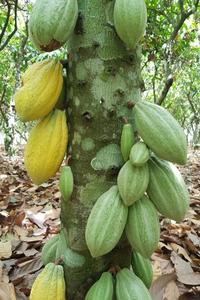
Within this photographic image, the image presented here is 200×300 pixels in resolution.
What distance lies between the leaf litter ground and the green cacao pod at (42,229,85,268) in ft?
0.94

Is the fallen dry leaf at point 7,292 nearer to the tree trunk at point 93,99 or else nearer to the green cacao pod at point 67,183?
the tree trunk at point 93,99

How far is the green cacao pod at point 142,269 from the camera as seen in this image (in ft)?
3.93

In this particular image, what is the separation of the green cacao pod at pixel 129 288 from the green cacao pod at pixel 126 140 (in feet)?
1.07

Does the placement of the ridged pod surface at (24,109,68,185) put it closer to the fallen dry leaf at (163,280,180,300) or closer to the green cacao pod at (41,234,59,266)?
the green cacao pod at (41,234,59,266)

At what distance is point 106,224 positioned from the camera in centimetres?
97

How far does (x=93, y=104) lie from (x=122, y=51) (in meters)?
0.16

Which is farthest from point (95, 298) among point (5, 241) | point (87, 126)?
point (5, 241)

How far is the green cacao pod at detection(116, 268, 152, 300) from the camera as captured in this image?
1.04 metres

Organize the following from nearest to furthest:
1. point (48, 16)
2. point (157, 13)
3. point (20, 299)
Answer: point (48, 16)
point (20, 299)
point (157, 13)

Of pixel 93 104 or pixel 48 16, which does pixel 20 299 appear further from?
pixel 48 16

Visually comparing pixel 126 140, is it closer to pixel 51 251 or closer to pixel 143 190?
pixel 143 190

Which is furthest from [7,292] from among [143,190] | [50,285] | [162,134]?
[162,134]

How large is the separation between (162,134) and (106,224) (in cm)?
25

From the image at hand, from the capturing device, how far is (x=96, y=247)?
0.97 metres
